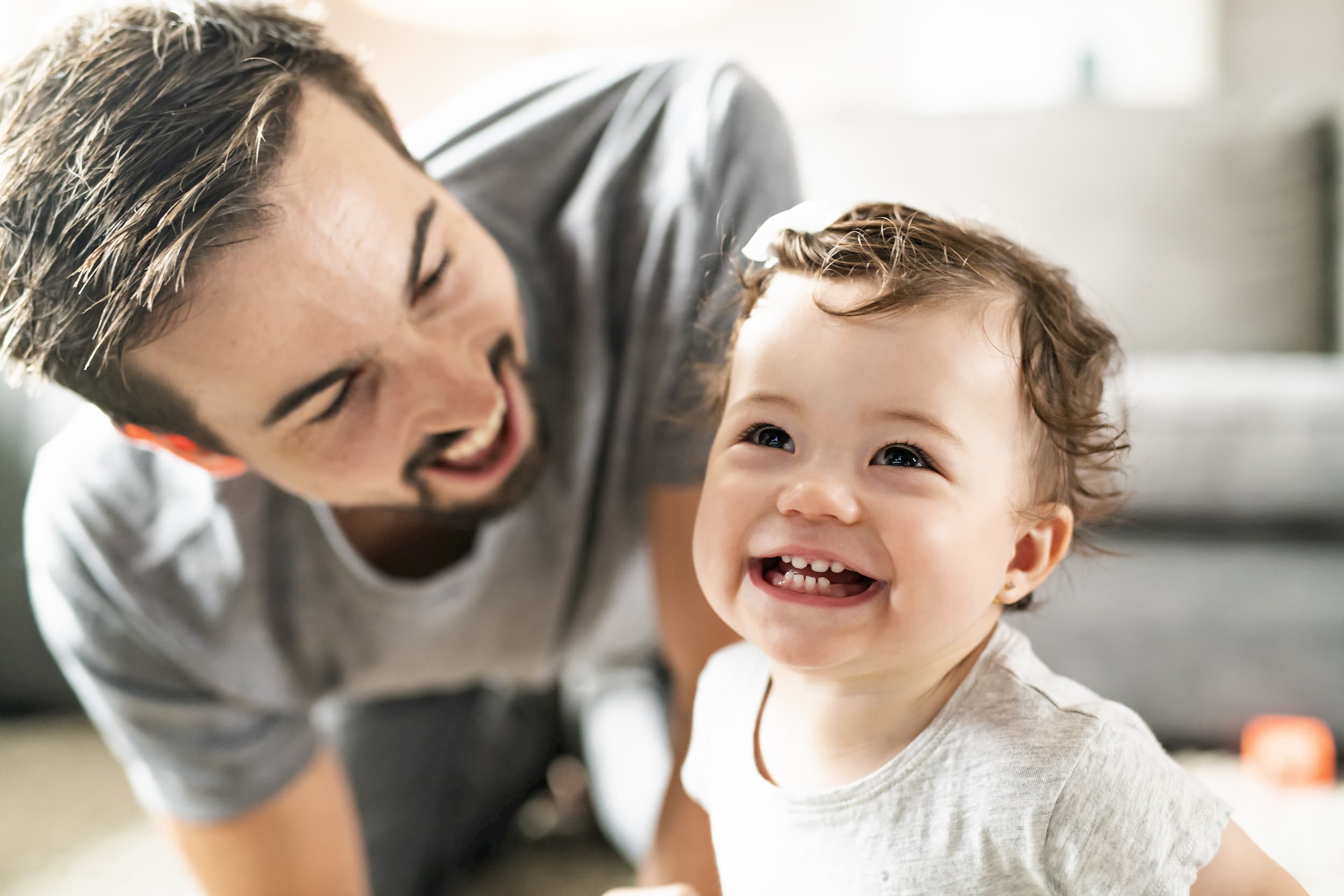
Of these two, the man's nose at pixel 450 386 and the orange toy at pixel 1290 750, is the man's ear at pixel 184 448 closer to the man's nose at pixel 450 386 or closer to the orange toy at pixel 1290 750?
the man's nose at pixel 450 386

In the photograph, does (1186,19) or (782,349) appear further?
(1186,19)

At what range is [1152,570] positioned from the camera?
767 mm

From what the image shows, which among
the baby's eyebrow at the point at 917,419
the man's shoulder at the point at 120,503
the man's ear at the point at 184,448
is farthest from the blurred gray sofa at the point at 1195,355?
the man's shoulder at the point at 120,503

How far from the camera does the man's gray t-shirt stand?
0.70m

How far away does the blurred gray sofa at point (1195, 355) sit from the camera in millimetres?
706

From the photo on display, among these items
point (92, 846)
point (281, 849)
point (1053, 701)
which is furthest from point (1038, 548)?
point (92, 846)

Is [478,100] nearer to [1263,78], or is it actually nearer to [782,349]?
[782,349]

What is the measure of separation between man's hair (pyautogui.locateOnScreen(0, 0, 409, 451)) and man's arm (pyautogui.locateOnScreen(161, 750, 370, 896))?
42cm

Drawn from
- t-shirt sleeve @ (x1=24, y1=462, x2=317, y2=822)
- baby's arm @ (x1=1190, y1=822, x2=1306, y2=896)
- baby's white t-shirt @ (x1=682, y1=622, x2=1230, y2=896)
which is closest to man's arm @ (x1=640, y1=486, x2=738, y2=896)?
baby's white t-shirt @ (x1=682, y1=622, x2=1230, y2=896)

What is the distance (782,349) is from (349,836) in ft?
2.10

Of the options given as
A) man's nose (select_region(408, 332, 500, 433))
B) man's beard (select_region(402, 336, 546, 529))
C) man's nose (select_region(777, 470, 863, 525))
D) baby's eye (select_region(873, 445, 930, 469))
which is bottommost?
man's beard (select_region(402, 336, 546, 529))

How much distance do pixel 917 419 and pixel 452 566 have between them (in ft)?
1.64

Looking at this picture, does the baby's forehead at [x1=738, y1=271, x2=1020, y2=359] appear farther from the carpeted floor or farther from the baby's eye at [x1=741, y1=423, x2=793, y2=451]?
the carpeted floor

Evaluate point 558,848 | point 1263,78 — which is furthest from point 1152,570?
point 1263,78
